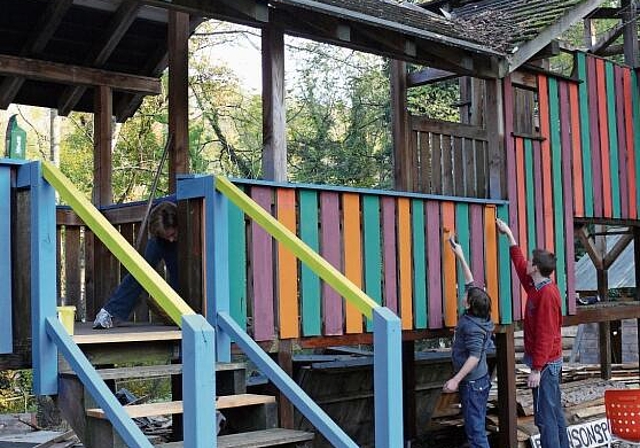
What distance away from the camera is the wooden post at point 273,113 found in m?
7.21

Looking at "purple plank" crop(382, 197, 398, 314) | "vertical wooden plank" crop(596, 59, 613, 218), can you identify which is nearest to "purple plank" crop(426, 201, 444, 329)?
"purple plank" crop(382, 197, 398, 314)

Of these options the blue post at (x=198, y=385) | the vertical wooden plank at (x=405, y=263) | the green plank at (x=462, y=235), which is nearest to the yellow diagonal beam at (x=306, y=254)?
the blue post at (x=198, y=385)

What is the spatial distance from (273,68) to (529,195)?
3.76 m

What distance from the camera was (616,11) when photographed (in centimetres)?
1232

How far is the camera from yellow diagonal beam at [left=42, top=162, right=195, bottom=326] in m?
4.48

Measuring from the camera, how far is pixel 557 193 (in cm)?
1013

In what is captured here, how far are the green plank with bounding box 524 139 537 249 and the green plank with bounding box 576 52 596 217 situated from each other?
1.09m

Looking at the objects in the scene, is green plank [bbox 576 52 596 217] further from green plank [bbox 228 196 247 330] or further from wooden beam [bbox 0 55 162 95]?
green plank [bbox 228 196 247 330]

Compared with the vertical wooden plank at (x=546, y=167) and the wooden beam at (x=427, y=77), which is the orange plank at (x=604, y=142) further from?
the wooden beam at (x=427, y=77)

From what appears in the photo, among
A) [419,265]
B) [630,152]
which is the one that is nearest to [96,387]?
[419,265]

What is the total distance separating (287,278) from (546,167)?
4.22 m

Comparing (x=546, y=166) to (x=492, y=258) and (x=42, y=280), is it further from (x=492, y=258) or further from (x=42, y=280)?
(x=42, y=280)

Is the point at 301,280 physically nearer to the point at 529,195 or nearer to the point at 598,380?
the point at 529,195

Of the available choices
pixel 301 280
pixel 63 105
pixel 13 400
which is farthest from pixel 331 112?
pixel 301 280
